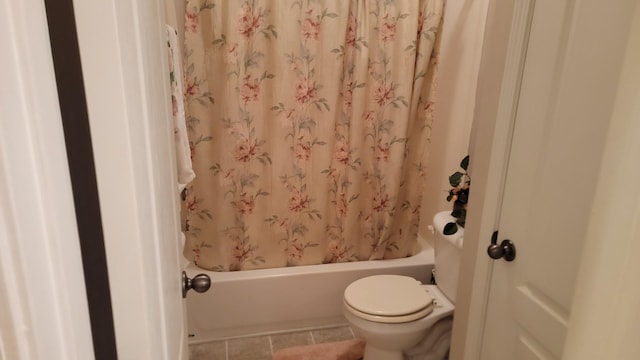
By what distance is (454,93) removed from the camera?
2.40 m

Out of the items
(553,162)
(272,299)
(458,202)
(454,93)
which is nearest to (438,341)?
(458,202)

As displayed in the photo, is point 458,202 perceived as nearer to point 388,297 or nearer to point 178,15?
point 388,297

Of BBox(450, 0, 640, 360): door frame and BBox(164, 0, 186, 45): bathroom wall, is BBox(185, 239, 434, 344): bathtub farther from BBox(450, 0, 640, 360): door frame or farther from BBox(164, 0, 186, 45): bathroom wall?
BBox(164, 0, 186, 45): bathroom wall

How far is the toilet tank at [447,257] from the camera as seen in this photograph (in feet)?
5.79

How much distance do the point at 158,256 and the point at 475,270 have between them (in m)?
1.06

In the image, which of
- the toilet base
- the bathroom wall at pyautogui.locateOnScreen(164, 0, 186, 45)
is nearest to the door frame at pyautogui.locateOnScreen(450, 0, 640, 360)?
the toilet base

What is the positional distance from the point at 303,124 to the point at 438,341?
49.0 inches

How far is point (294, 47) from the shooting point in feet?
6.53

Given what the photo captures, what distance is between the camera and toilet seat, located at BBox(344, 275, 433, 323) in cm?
166

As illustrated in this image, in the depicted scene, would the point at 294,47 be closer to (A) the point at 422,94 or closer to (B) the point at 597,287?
(A) the point at 422,94

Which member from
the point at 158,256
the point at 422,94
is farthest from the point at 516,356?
the point at 422,94

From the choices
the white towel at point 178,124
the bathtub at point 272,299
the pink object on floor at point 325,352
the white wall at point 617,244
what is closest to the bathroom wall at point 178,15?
the white towel at point 178,124

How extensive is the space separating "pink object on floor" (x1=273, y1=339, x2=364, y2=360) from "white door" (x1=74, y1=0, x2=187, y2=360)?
5.07ft

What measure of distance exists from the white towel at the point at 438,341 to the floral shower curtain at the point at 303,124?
0.62 m
